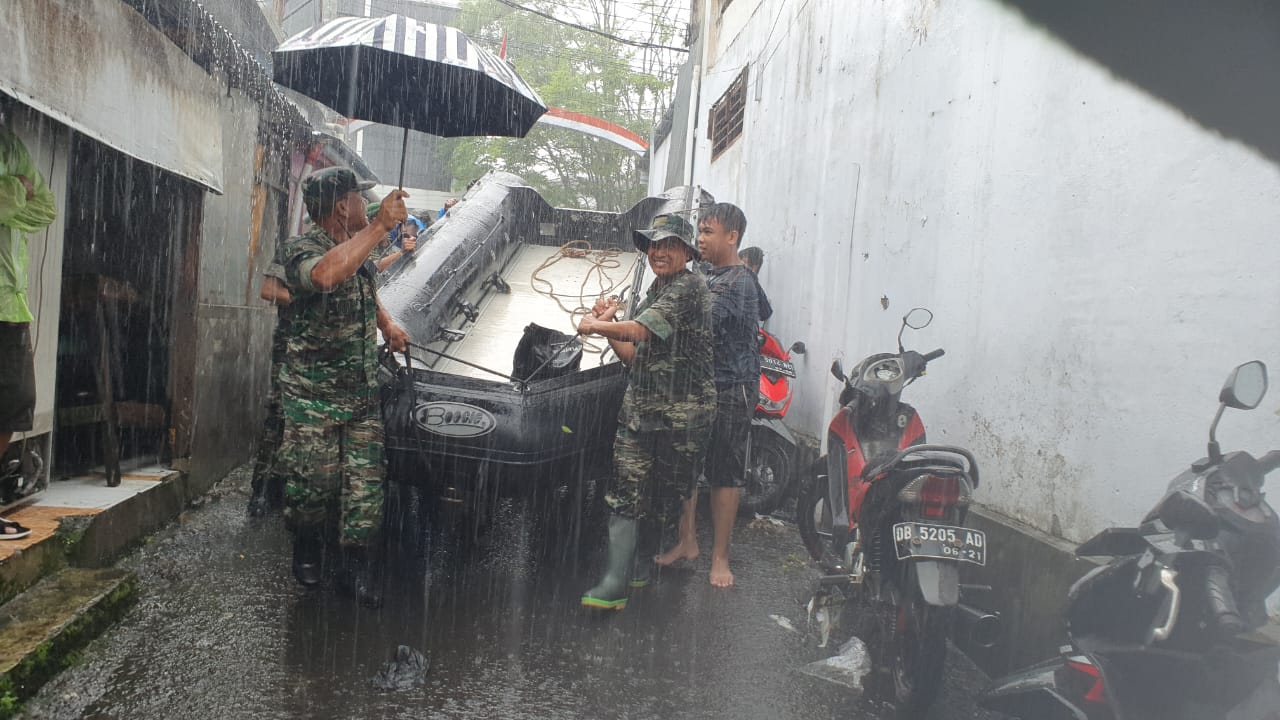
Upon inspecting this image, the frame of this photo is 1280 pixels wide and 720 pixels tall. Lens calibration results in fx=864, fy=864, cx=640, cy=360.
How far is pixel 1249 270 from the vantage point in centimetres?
276

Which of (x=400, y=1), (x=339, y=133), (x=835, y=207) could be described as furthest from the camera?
(x=400, y=1)

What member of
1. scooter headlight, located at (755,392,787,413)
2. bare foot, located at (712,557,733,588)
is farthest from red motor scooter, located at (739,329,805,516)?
bare foot, located at (712,557,733,588)

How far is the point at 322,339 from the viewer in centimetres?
340

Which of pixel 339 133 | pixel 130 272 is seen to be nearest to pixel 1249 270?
pixel 130 272

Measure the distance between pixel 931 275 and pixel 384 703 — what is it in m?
3.55

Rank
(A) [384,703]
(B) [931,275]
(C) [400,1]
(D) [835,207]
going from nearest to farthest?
(A) [384,703] → (B) [931,275] → (D) [835,207] → (C) [400,1]

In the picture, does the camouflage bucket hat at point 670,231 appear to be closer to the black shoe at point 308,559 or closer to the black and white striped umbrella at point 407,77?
the black and white striped umbrella at point 407,77

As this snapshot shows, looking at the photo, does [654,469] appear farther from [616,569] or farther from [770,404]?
[770,404]

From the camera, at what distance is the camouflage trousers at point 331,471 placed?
11.0ft

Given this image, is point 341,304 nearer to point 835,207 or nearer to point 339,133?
point 835,207

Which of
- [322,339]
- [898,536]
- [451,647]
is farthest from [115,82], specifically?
[898,536]

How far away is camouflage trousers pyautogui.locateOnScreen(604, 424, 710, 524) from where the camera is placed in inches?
143

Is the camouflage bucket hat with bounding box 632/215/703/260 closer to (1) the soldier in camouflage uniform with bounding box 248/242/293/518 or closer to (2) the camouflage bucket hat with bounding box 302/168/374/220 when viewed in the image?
(2) the camouflage bucket hat with bounding box 302/168/374/220

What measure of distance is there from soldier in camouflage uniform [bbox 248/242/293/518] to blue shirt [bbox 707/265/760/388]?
1.97 metres
